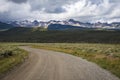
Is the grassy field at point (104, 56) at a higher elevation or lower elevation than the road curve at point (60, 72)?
lower

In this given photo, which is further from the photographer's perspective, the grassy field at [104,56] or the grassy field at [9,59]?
the grassy field at [9,59]

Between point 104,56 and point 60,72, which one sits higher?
point 60,72

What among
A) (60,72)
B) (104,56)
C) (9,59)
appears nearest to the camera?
(60,72)

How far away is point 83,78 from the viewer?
16.1 m

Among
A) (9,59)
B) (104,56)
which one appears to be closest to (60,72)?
(9,59)

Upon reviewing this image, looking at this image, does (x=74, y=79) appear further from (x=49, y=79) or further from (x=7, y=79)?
(x=7, y=79)

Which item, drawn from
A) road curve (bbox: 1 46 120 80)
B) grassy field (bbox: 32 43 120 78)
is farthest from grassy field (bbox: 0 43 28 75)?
grassy field (bbox: 32 43 120 78)

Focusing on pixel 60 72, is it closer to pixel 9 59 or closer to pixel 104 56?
pixel 9 59

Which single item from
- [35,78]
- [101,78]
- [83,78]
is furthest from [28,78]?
[101,78]

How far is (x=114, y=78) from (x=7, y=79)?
7178 millimetres

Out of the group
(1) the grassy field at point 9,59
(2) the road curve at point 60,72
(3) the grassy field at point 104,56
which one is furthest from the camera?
(1) the grassy field at point 9,59

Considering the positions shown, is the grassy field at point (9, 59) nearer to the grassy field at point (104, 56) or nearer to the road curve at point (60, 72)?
the road curve at point (60, 72)

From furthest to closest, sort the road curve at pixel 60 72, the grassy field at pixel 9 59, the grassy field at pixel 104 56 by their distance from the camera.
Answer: the grassy field at pixel 9 59 < the grassy field at pixel 104 56 < the road curve at pixel 60 72

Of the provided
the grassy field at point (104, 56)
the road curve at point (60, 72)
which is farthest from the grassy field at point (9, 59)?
the grassy field at point (104, 56)
